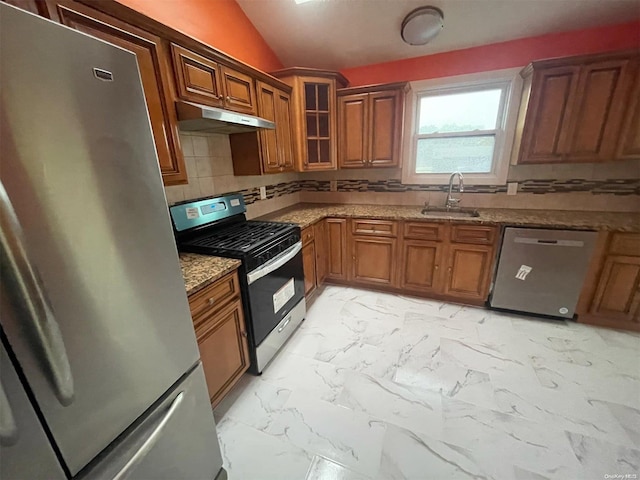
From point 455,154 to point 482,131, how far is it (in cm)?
31

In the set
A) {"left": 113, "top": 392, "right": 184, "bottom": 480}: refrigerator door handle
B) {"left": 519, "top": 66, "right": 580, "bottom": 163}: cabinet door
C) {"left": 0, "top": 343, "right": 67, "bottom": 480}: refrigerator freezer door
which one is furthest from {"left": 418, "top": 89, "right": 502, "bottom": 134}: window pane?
{"left": 0, "top": 343, "right": 67, "bottom": 480}: refrigerator freezer door

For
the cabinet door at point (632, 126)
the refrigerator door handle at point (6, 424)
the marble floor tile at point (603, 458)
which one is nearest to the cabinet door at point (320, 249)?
the marble floor tile at point (603, 458)

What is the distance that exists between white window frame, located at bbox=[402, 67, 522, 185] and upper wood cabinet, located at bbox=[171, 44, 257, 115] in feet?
5.74

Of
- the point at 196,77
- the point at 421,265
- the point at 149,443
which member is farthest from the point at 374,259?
the point at 149,443

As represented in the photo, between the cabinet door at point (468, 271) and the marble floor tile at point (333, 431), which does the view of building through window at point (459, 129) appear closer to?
the cabinet door at point (468, 271)

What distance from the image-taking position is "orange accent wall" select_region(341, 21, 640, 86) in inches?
84.0

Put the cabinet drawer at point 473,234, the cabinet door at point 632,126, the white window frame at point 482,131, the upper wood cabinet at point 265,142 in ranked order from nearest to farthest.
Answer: the cabinet door at point 632,126 → the upper wood cabinet at point 265,142 → the cabinet drawer at point 473,234 → the white window frame at point 482,131

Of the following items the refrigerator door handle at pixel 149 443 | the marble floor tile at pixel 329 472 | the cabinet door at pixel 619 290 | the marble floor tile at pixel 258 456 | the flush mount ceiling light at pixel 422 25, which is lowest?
the marble floor tile at pixel 258 456

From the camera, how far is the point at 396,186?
305 cm

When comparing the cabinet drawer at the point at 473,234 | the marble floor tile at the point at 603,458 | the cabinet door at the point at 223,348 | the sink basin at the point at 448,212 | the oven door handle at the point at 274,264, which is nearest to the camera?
the marble floor tile at the point at 603,458

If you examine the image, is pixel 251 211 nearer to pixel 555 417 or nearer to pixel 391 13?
pixel 391 13

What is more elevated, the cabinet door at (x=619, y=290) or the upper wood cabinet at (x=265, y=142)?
the upper wood cabinet at (x=265, y=142)

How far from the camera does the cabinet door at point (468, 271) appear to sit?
240 cm

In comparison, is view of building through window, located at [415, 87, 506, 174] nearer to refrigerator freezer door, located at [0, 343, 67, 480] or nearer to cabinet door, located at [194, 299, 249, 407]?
cabinet door, located at [194, 299, 249, 407]
